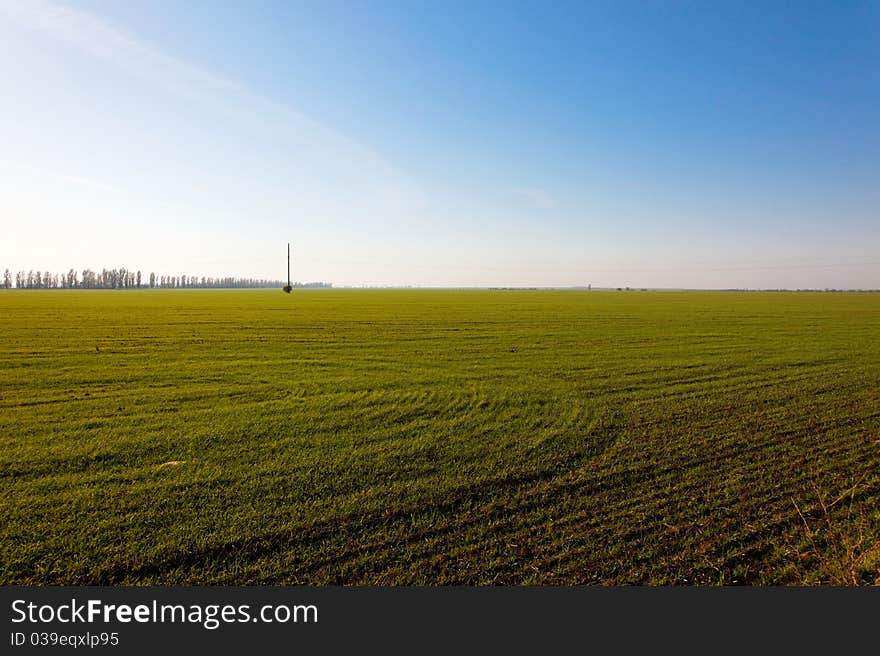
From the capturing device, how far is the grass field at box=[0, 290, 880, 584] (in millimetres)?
4020

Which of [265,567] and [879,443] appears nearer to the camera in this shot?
[265,567]

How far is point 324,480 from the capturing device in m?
5.72

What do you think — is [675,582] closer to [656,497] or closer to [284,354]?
[656,497]

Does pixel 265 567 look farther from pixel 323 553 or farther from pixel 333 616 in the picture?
pixel 333 616

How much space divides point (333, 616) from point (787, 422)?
29.4ft

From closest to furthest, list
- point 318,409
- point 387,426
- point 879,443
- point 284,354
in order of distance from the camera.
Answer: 1. point 879,443
2. point 387,426
3. point 318,409
4. point 284,354

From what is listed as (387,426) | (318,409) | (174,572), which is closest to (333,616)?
(174,572)

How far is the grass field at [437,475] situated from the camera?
4020 millimetres

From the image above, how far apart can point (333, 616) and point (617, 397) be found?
336 inches

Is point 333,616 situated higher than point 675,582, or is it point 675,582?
point 675,582

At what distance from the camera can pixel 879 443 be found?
23.4ft

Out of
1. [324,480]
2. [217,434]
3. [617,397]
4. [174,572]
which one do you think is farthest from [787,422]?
[217,434]

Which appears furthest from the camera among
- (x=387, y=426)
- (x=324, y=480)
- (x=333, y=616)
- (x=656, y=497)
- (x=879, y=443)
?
(x=387, y=426)

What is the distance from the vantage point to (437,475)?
591cm
